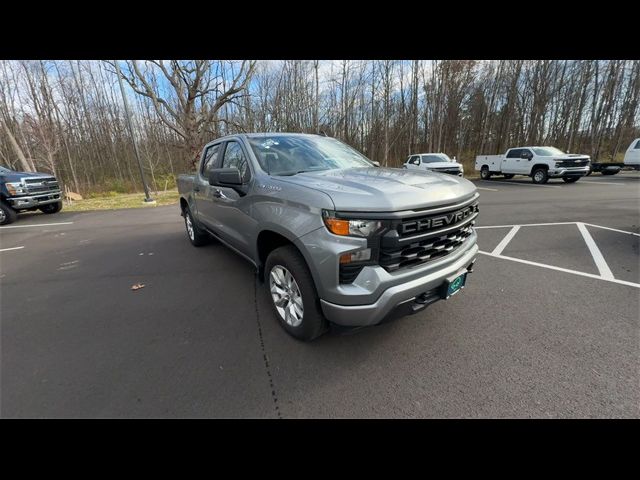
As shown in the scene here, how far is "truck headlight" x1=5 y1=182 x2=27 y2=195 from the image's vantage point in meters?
8.58

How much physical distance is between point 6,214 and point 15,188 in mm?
885

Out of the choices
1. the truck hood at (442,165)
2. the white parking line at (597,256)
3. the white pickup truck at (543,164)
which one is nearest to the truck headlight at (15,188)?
the white parking line at (597,256)

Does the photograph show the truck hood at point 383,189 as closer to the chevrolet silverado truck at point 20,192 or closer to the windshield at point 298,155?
the windshield at point 298,155

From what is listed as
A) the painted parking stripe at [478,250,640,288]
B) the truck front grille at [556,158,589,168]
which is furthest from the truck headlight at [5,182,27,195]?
the truck front grille at [556,158,589,168]

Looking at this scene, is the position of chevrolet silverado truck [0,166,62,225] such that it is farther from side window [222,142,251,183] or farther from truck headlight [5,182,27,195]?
side window [222,142,251,183]

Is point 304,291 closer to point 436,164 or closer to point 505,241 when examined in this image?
point 505,241

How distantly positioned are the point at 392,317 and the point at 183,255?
4.52 meters

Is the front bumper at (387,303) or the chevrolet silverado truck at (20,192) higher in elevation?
the chevrolet silverado truck at (20,192)

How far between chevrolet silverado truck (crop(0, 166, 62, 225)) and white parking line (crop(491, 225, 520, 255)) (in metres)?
13.4

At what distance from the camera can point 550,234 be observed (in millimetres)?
5738

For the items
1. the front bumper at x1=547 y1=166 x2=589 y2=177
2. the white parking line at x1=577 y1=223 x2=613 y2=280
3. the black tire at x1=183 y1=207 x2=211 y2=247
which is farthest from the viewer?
the front bumper at x1=547 y1=166 x2=589 y2=177

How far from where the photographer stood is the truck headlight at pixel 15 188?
28.1 feet
